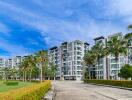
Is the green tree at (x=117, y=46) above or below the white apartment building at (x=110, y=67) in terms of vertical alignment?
above

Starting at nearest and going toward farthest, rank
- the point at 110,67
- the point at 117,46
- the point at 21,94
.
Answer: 1. the point at 21,94
2. the point at 117,46
3. the point at 110,67

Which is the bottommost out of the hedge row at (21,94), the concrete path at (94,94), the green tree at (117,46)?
the concrete path at (94,94)

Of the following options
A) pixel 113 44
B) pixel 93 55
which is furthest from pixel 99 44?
pixel 113 44

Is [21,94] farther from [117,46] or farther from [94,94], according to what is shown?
[117,46]

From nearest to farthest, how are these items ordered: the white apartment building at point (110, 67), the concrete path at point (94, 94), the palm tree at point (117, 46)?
the concrete path at point (94, 94)
the palm tree at point (117, 46)
the white apartment building at point (110, 67)

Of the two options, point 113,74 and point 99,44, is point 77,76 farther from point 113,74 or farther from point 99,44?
point 99,44

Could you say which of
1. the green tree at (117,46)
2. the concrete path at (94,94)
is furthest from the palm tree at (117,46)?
the concrete path at (94,94)

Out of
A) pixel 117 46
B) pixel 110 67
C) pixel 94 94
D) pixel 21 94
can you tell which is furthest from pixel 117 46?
pixel 110 67

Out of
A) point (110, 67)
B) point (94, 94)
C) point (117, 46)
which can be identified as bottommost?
point (94, 94)

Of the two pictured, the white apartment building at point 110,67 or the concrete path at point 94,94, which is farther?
the white apartment building at point 110,67

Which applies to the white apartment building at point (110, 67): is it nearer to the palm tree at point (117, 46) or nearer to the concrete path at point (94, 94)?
the palm tree at point (117, 46)

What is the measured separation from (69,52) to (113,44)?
405 feet

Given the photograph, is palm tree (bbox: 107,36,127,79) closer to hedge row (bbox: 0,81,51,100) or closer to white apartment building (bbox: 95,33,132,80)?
hedge row (bbox: 0,81,51,100)

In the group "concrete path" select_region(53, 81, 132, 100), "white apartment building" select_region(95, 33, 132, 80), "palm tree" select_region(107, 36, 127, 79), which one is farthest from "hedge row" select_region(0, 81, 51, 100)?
"white apartment building" select_region(95, 33, 132, 80)
